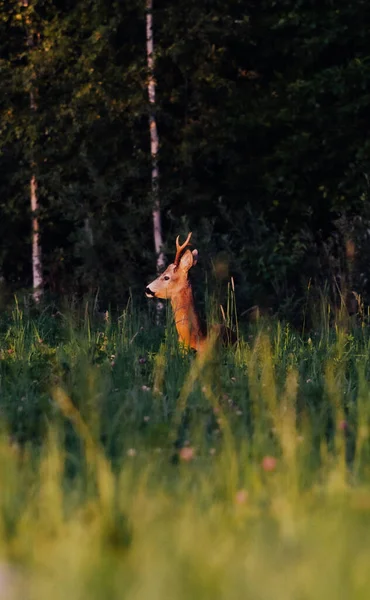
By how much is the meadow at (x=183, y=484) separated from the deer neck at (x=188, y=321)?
2.03m

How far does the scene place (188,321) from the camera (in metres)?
9.75

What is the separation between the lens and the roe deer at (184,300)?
944 centimetres

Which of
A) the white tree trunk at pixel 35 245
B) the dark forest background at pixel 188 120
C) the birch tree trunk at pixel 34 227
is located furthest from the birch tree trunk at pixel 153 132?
the white tree trunk at pixel 35 245

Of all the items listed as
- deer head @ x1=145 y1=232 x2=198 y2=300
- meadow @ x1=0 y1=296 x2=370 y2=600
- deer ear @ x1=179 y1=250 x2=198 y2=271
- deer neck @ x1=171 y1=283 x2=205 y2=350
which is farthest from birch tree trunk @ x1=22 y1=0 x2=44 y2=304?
meadow @ x1=0 y1=296 x2=370 y2=600

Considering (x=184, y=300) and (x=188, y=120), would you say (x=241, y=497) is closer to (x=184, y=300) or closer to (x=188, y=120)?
(x=184, y=300)

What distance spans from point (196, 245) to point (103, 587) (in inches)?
533

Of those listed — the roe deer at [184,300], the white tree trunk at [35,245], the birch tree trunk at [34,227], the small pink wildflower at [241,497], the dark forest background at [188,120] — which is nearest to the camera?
the small pink wildflower at [241,497]

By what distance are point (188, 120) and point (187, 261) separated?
8993 millimetres

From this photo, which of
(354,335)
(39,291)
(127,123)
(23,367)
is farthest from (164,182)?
(23,367)

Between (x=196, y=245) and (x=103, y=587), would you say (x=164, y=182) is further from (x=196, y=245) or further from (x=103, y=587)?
(x=103, y=587)

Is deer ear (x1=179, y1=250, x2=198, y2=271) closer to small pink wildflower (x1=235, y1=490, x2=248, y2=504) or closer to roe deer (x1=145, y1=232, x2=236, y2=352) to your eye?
roe deer (x1=145, y1=232, x2=236, y2=352)

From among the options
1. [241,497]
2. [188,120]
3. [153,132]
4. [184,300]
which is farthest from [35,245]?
[241,497]

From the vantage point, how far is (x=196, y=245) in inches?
650

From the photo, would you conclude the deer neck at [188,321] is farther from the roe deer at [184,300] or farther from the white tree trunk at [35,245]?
the white tree trunk at [35,245]
